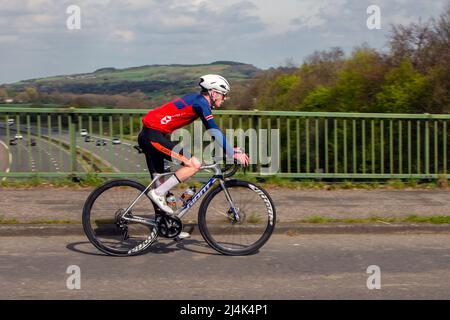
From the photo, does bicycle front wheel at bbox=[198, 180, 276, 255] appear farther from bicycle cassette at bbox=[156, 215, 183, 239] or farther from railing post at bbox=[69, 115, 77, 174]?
railing post at bbox=[69, 115, 77, 174]

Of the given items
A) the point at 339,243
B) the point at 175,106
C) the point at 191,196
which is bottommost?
the point at 339,243

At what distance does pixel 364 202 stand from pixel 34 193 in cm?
473

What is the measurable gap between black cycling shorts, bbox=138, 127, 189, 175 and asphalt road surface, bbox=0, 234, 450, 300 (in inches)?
37.3

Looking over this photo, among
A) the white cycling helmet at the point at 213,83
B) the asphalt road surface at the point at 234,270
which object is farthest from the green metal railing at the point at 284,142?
the white cycling helmet at the point at 213,83

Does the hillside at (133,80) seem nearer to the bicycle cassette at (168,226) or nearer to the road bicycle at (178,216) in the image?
the road bicycle at (178,216)

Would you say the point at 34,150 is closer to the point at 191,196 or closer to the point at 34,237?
the point at 34,237

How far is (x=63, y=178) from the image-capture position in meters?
12.4

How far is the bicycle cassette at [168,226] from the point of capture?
7.99m

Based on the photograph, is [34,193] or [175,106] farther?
→ [34,193]

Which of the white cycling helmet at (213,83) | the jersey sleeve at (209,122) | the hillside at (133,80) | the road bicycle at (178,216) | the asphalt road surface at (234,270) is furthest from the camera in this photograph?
the hillside at (133,80)

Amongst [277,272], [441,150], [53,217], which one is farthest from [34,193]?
[441,150]

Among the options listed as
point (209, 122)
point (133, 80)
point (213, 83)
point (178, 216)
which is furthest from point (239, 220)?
point (133, 80)

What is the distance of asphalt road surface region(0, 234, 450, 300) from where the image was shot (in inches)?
262

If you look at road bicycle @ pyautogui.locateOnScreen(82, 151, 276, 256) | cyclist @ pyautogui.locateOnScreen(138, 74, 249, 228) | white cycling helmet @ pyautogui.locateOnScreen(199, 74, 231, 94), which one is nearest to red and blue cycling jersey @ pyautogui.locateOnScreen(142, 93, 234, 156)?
cyclist @ pyautogui.locateOnScreen(138, 74, 249, 228)
